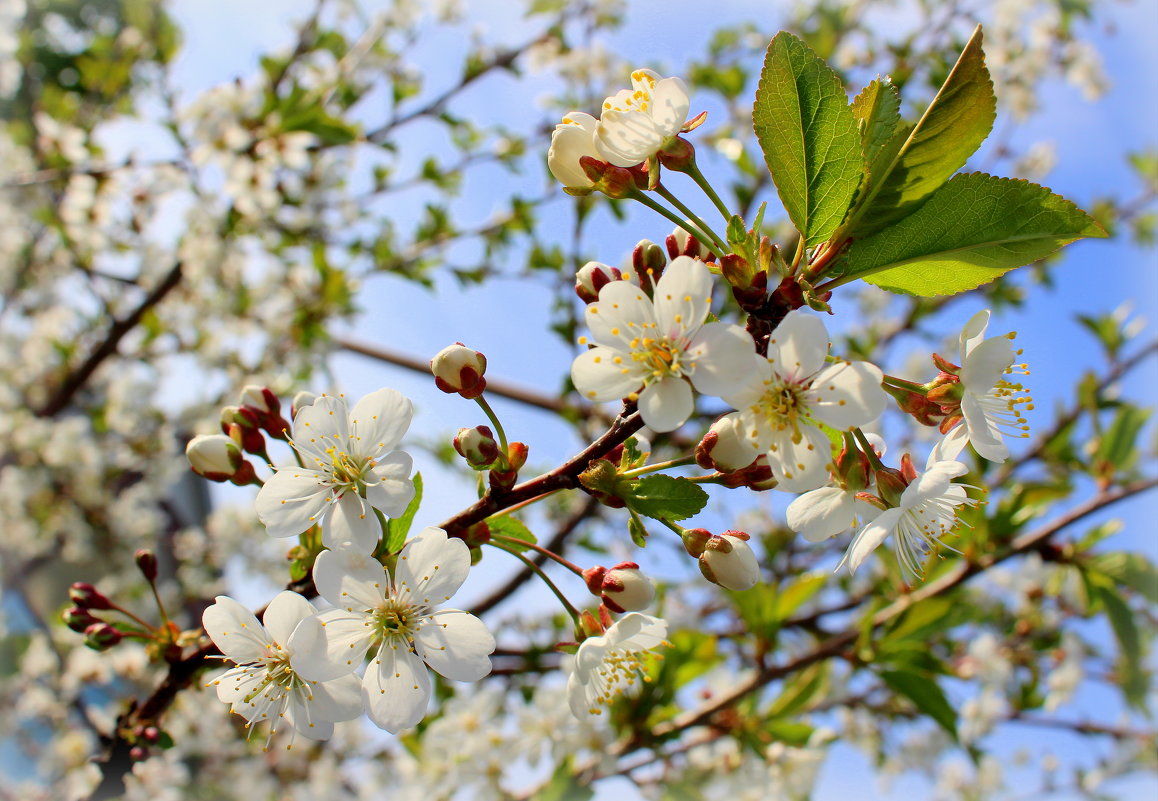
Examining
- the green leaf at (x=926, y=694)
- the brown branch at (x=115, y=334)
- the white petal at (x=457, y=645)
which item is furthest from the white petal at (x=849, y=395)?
the brown branch at (x=115, y=334)

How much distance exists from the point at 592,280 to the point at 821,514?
0.42 metres

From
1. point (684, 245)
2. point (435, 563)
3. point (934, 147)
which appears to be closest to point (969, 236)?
point (934, 147)

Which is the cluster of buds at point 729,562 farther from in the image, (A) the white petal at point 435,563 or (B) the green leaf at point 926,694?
(B) the green leaf at point 926,694

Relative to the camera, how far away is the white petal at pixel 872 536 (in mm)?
828

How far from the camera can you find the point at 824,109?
823mm

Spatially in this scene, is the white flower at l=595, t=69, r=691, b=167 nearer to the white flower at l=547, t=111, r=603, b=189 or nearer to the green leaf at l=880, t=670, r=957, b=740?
the white flower at l=547, t=111, r=603, b=189

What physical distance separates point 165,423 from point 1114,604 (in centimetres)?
456

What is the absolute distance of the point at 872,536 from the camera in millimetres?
834

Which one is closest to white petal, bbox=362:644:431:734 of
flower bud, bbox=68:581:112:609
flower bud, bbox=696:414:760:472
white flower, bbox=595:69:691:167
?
flower bud, bbox=696:414:760:472

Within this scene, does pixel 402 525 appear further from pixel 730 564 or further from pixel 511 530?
pixel 730 564

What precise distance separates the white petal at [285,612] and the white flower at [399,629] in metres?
0.03

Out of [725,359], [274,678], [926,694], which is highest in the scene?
[725,359]

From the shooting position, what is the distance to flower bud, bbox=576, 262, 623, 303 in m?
0.91

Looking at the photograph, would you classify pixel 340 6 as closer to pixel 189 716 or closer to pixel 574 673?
pixel 189 716
